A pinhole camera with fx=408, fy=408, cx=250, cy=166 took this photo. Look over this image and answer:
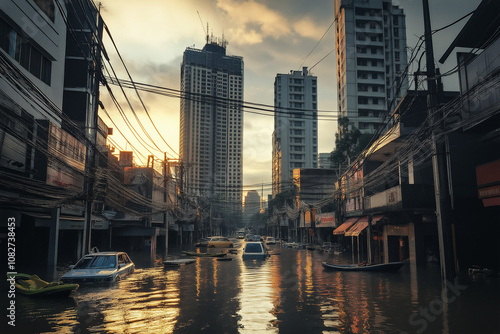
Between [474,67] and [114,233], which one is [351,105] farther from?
[474,67]

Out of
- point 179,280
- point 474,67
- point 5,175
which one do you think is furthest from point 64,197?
point 474,67

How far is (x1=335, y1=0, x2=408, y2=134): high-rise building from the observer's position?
300 ft

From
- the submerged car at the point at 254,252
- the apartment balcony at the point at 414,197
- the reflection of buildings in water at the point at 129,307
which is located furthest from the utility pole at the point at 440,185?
the submerged car at the point at 254,252

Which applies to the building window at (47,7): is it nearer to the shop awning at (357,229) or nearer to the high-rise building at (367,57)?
the shop awning at (357,229)

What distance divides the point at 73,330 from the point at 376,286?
1344cm

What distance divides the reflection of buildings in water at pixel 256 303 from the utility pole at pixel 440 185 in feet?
25.9

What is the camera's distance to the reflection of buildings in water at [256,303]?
10798 millimetres

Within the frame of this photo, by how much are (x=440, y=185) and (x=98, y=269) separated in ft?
51.5

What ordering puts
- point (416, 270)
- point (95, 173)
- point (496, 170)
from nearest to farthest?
point (496, 170) → point (95, 173) → point (416, 270)

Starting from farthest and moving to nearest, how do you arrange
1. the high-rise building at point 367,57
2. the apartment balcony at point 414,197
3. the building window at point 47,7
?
the high-rise building at point 367,57 < the building window at point 47,7 < the apartment balcony at point 414,197

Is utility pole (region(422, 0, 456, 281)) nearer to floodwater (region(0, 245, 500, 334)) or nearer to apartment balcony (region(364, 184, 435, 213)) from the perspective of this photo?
floodwater (region(0, 245, 500, 334))

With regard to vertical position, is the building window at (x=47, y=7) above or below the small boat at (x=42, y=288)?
above

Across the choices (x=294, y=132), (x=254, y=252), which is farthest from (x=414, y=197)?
(x=294, y=132)

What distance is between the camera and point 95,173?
23.0m
